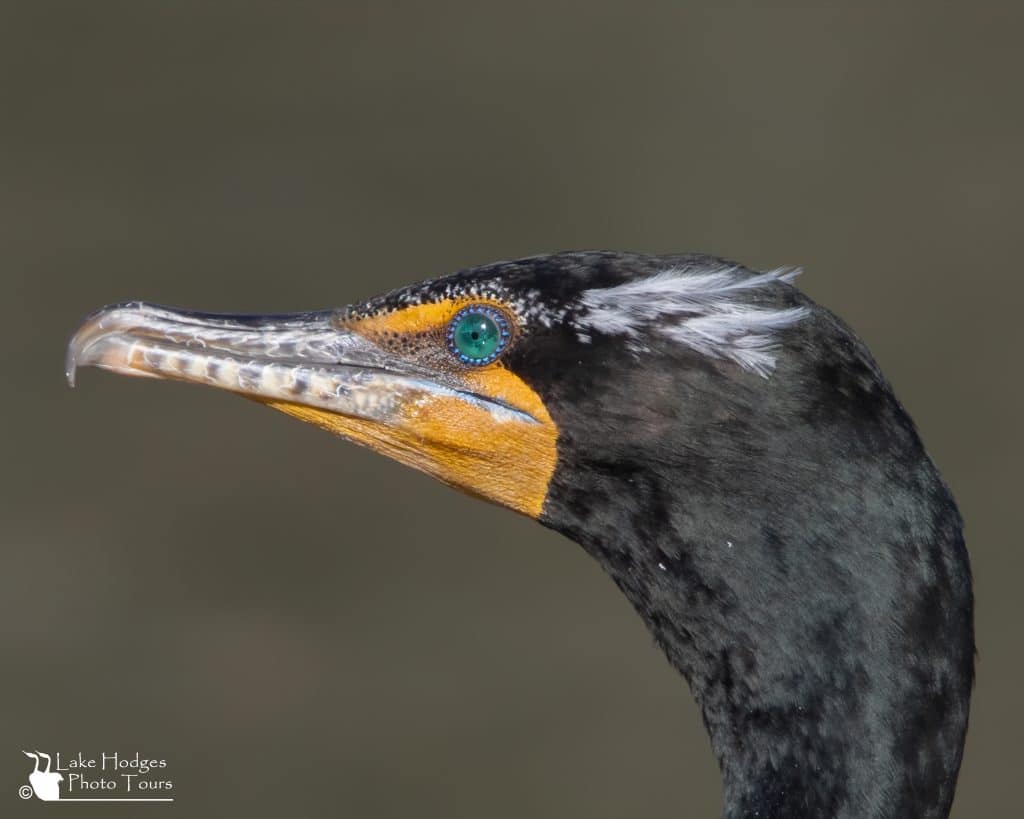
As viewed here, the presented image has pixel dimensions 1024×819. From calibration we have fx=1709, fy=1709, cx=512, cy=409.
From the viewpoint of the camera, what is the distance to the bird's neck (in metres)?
3.02

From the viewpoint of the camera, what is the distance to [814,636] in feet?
10.0

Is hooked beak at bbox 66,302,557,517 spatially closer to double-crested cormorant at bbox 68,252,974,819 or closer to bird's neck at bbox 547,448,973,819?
double-crested cormorant at bbox 68,252,974,819

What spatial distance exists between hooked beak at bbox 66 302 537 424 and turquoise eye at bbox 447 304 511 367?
0.08m

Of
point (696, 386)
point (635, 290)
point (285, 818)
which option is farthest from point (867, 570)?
point (285, 818)

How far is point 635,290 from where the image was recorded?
10.3ft

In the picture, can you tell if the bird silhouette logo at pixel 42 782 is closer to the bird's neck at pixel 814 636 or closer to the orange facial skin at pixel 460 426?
the orange facial skin at pixel 460 426

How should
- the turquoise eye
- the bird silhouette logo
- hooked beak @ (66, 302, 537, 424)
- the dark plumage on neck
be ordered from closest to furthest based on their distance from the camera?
the dark plumage on neck
the turquoise eye
hooked beak @ (66, 302, 537, 424)
the bird silhouette logo

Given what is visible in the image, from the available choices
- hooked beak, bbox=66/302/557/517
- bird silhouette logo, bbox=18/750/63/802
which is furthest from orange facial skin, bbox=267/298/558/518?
bird silhouette logo, bbox=18/750/63/802

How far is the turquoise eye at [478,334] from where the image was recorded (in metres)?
3.23

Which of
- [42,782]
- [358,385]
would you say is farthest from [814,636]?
[42,782]

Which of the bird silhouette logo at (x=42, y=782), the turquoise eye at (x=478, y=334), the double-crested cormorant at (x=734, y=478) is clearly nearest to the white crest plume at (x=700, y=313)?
the double-crested cormorant at (x=734, y=478)

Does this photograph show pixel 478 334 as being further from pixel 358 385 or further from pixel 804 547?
pixel 804 547

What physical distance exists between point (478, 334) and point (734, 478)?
0.57m

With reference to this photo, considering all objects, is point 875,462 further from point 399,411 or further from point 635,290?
point 399,411
